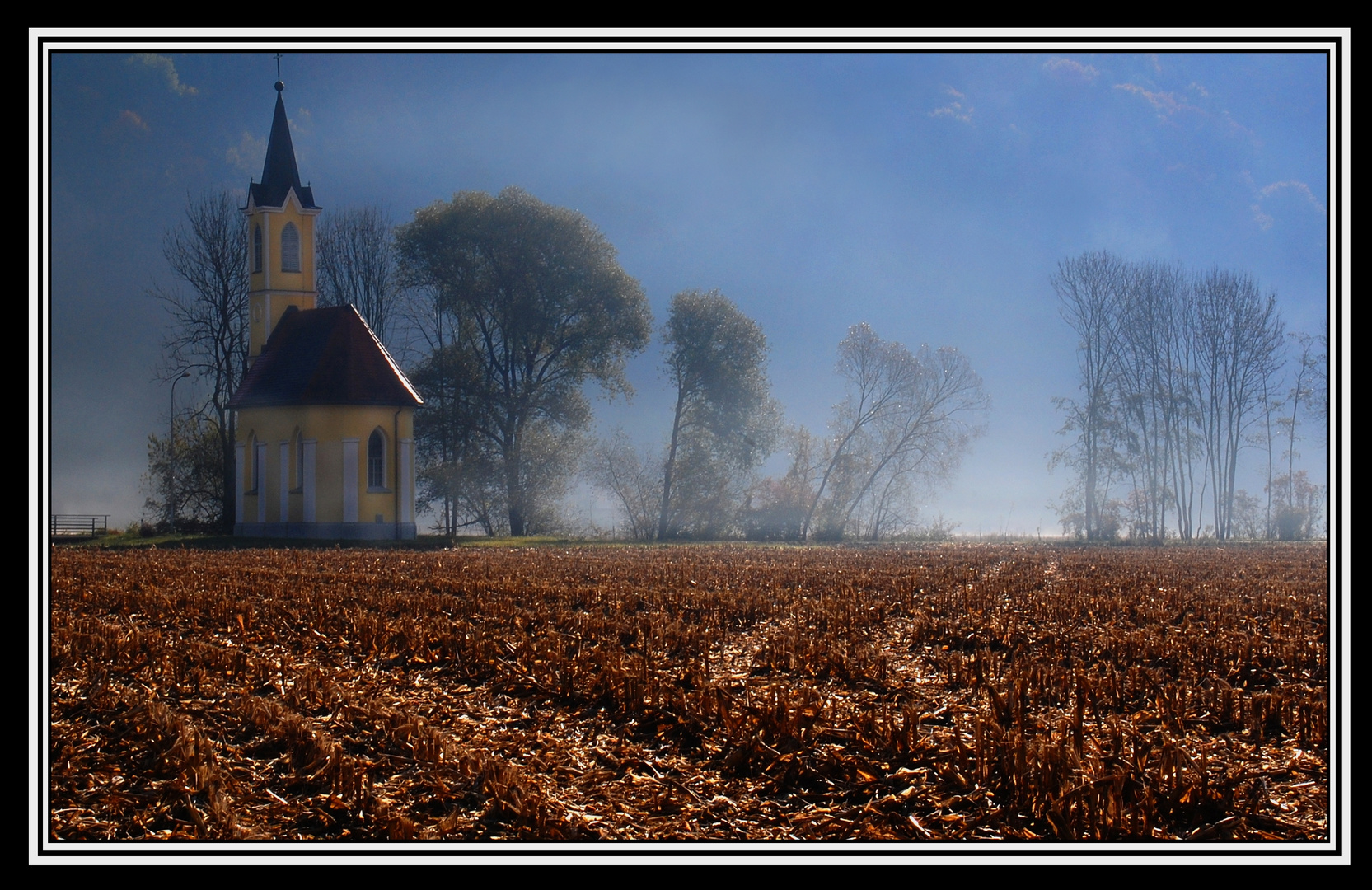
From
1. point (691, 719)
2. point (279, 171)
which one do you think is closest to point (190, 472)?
point (279, 171)

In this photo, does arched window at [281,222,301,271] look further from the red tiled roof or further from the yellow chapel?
the red tiled roof

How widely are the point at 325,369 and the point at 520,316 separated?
10120 mm

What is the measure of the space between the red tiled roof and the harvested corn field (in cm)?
2336

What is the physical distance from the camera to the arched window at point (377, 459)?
35.7m

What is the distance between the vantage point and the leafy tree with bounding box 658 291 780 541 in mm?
45375

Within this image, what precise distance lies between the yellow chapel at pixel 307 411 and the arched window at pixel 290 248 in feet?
0.10

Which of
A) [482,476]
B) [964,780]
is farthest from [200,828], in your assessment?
[482,476]

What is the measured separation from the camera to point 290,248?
126 ft

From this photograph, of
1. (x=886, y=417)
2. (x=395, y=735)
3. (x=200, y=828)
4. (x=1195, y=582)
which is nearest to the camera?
(x=200, y=828)

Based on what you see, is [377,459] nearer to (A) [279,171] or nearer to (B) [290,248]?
(B) [290,248]

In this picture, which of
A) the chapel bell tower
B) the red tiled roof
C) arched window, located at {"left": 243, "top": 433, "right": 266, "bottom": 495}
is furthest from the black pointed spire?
arched window, located at {"left": 243, "top": 433, "right": 266, "bottom": 495}

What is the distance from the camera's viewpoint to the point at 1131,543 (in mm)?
39031

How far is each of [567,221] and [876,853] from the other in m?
42.0
